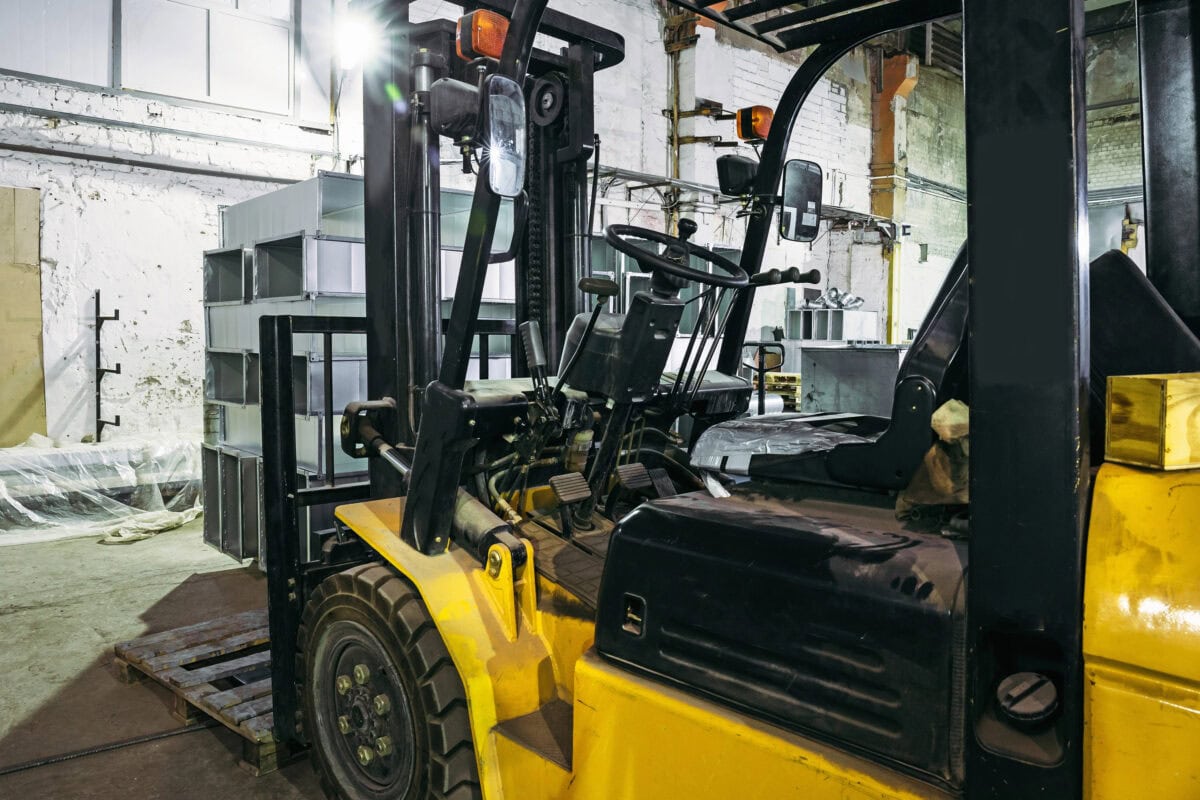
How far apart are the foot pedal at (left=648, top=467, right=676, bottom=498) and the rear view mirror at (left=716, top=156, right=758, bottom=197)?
3.28 ft

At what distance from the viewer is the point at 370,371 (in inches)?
121

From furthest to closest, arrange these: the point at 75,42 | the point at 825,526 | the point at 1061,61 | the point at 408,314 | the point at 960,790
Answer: the point at 75,42 → the point at 408,314 → the point at 825,526 → the point at 960,790 → the point at 1061,61

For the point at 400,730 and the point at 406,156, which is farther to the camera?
the point at 406,156

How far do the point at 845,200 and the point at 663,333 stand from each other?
1335 cm

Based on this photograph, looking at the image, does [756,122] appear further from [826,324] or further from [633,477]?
[826,324]

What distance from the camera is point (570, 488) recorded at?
8.48 ft

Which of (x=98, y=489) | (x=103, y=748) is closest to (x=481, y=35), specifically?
(x=103, y=748)

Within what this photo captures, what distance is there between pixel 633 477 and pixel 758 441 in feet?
2.87

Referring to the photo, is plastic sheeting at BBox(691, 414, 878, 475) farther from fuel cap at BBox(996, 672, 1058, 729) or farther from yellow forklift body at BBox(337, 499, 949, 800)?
A: fuel cap at BBox(996, 672, 1058, 729)

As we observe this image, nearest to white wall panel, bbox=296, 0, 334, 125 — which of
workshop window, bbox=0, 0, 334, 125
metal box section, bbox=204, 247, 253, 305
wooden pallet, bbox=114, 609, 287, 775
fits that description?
workshop window, bbox=0, 0, 334, 125

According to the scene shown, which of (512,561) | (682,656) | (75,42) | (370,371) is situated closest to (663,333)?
(512,561)

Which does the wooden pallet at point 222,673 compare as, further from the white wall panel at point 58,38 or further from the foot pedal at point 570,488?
the white wall panel at point 58,38

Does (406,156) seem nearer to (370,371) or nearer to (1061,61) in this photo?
(370,371)

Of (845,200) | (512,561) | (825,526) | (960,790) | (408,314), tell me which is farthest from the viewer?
(845,200)
